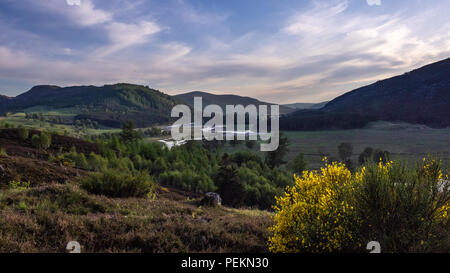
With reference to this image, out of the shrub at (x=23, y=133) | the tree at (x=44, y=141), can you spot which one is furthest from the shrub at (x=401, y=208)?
the shrub at (x=23, y=133)

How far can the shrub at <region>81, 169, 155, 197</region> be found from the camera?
1158cm

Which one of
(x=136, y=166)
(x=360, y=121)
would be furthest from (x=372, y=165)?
(x=360, y=121)

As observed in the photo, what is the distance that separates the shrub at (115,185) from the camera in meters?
11.6

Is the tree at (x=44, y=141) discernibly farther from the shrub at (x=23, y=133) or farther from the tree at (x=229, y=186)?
the tree at (x=229, y=186)

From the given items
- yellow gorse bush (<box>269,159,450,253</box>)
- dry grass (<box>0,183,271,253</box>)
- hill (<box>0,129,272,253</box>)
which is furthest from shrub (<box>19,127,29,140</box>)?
yellow gorse bush (<box>269,159,450,253</box>)

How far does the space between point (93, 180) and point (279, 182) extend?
4166 centimetres

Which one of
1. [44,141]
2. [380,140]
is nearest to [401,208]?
[44,141]

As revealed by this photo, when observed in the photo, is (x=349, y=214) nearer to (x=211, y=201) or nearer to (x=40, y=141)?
(x=211, y=201)

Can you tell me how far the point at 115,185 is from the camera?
1204cm

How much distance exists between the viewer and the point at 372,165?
5.65 m
